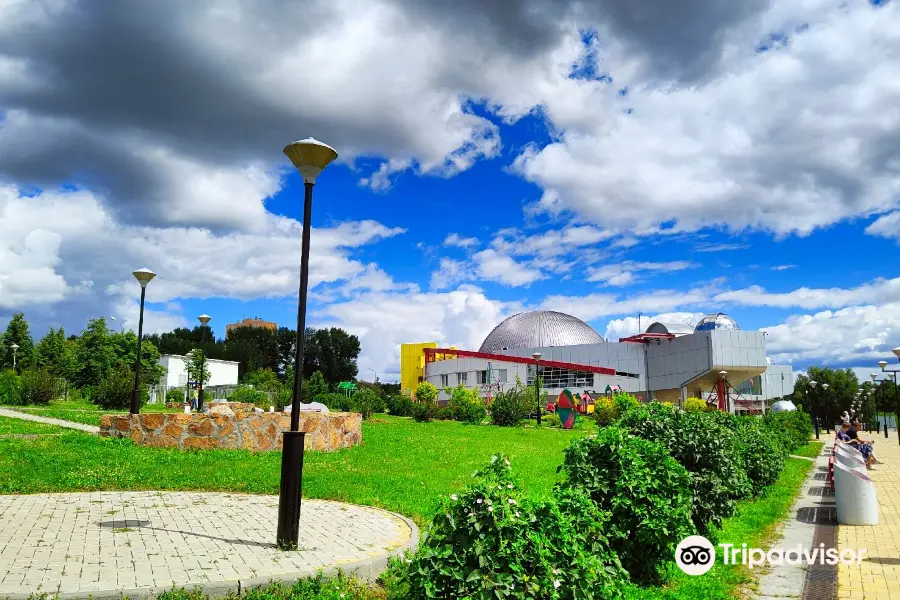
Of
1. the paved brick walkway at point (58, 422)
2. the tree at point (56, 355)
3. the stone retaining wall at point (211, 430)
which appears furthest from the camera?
the tree at point (56, 355)

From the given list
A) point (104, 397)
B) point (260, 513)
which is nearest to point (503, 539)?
point (260, 513)

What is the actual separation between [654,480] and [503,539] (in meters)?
2.68

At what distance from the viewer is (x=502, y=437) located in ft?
71.9

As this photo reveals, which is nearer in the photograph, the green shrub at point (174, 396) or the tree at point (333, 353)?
the green shrub at point (174, 396)

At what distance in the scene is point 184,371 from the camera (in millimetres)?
56844

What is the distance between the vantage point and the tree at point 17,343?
52.2 metres

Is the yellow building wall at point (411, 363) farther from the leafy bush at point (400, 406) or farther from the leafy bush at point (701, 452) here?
the leafy bush at point (701, 452)

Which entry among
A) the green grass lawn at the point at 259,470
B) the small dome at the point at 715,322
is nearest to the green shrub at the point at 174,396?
the green grass lawn at the point at 259,470

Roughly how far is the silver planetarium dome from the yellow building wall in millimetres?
9251

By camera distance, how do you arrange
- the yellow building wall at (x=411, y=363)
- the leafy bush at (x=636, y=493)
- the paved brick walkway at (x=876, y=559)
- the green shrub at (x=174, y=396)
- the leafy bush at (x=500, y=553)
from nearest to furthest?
the leafy bush at (x=500, y=553) → the leafy bush at (x=636, y=493) → the paved brick walkway at (x=876, y=559) → the green shrub at (x=174, y=396) → the yellow building wall at (x=411, y=363)

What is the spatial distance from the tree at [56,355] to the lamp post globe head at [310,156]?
143ft

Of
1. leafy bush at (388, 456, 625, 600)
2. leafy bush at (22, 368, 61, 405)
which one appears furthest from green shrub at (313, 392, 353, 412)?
leafy bush at (388, 456, 625, 600)

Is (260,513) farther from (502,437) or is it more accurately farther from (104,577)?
(502,437)

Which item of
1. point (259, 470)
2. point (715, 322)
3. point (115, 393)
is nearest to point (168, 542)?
point (259, 470)
